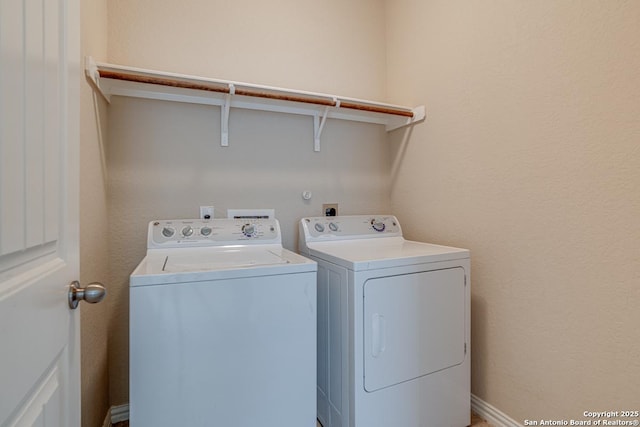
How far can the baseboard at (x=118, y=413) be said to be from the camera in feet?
5.19

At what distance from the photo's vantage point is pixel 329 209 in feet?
6.93

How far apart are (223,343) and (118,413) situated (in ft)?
3.53

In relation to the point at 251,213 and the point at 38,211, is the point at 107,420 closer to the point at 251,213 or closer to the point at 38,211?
the point at 251,213

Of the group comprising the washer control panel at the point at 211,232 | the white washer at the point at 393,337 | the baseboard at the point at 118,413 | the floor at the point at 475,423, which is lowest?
the floor at the point at 475,423

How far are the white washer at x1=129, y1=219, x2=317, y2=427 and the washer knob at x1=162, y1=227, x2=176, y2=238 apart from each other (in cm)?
26

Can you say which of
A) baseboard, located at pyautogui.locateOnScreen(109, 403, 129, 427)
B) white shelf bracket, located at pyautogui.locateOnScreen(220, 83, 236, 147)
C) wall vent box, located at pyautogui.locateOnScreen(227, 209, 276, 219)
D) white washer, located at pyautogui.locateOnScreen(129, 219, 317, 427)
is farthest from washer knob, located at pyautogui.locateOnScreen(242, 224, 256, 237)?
baseboard, located at pyautogui.locateOnScreen(109, 403, 129, 427)

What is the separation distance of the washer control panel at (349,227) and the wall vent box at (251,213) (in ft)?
0.75

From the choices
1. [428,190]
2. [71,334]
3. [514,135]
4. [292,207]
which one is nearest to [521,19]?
[514,135]

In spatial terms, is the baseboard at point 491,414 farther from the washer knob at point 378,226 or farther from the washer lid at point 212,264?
the washer lid at point 212,264

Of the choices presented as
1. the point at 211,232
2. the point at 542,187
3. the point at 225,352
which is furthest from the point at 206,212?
the point at 542,187

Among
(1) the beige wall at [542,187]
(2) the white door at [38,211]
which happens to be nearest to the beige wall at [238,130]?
(1) the beige wall at [542,187]

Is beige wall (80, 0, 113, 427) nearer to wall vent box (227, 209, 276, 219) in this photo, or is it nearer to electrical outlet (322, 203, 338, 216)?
wall vent box (227, 209, 276, 219)

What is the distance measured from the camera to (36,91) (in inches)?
21.0

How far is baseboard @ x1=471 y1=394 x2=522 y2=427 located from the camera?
1468mm
